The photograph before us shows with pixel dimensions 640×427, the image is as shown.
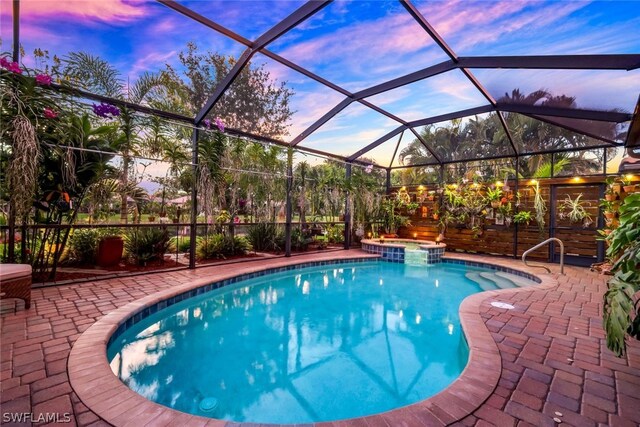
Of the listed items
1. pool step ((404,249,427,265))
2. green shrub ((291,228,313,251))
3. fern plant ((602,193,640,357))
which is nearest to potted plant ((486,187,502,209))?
pool step ((404,249,427,265))

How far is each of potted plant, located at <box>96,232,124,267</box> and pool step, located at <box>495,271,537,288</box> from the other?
29.5 ft

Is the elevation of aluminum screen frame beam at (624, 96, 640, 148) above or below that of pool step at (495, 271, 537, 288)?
above

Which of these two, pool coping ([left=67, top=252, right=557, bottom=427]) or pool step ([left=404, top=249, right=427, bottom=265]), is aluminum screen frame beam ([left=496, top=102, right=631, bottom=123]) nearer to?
pool step ([left=404, top=249, right=427, bottom=265])

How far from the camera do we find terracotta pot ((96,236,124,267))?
595 centimetres

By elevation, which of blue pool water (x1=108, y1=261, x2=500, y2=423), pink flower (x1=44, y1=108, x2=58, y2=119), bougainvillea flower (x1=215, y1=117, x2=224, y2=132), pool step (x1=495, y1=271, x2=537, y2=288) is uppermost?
bougainvillea flower (x1=215, y1=117, x2=224, y2=132)

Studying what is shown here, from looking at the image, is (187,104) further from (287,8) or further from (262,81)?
(287,8)

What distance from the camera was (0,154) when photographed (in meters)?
3.75

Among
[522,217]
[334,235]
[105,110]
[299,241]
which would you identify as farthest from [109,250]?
[522,217]

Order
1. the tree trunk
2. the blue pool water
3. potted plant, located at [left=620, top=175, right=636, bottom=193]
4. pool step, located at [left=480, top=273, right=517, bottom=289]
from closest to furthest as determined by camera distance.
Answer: the blue pool water, the tree trunk, potted plant, located at [left=620, top=175, right=636, bottom=193], pool step, located at [left=480, top=273, right=517, bottom=289]

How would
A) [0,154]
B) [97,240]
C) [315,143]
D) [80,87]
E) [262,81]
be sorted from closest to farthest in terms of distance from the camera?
1. [0,154]
2. [80,87]
3. [97,240]
4. [315,143]
5. [262,81]

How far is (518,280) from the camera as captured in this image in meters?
6.95

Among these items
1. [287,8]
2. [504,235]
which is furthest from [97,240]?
[504,235]

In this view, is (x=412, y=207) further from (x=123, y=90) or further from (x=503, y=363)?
A: (x=123, y=90)

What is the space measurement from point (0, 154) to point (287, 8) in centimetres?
440
